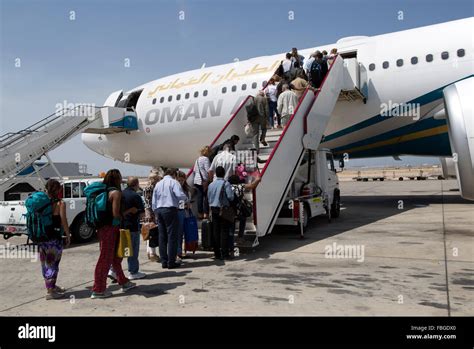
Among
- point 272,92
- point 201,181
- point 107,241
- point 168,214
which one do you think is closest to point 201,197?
point 201,181

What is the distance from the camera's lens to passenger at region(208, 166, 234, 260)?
7215mm

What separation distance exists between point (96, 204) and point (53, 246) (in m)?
0.88

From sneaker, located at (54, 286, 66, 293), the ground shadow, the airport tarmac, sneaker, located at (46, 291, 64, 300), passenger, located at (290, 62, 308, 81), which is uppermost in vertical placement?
passenger, located at (290, 62, 308, 81)

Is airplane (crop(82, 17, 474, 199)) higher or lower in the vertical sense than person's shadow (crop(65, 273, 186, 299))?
higher

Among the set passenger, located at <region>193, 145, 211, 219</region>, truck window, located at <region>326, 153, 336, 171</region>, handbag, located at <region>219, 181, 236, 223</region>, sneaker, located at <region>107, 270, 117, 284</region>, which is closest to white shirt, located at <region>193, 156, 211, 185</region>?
passenger, located at <region>193, 145, 211, 219</region>

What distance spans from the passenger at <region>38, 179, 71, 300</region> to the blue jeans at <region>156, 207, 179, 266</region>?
1.72 metres

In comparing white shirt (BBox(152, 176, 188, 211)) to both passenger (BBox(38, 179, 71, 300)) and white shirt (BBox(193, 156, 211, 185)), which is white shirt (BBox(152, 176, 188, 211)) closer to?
white shirt (BBox(193, 156, 211, 185))

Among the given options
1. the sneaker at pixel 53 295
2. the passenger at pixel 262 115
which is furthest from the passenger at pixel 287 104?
the sneaker at pixel 53 295

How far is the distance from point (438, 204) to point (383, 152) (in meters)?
2.90

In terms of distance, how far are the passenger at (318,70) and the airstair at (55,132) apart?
9410 millimetres

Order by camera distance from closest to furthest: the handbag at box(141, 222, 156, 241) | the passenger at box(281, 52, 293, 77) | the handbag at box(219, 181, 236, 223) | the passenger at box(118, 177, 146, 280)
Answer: the passenger at box(118, 177, 146, 280), the handbag at box(219, 181, 236, 223), the handbag at box(141, 222, 156, 241), the passenger at box(281, 52, 293, 77)

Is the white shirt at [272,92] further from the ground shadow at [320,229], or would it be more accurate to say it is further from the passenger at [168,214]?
the passenger at [168,214]

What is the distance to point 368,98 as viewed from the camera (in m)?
13.6

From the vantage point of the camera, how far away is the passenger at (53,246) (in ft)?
17.7
